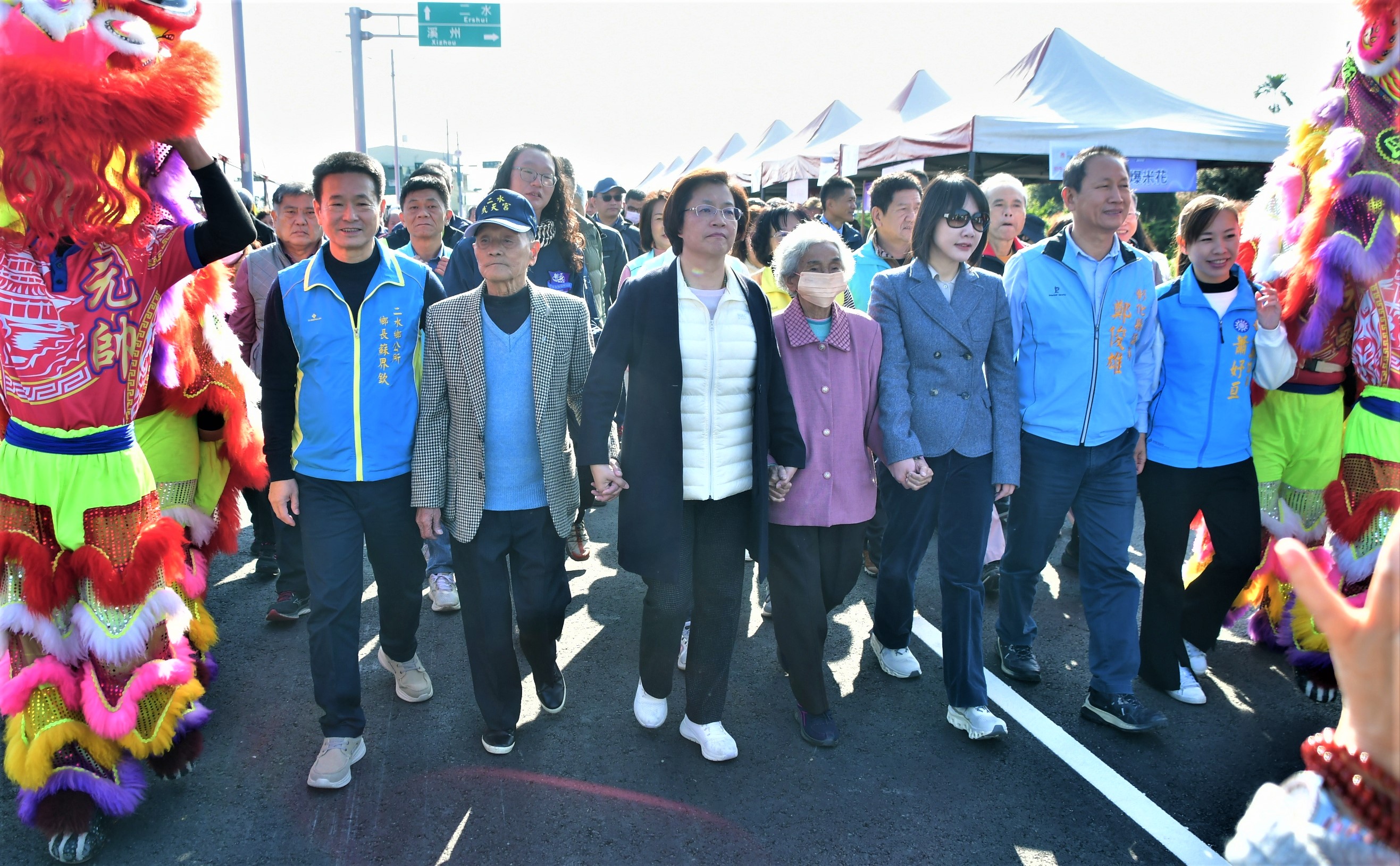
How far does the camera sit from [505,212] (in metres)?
3.30

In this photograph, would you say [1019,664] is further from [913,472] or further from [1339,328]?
[1339,328]

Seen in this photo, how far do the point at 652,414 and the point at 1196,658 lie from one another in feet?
8.93

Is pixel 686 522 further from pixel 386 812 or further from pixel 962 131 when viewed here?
pixel 962 131

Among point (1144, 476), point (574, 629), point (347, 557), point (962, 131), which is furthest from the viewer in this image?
point (962, 131)

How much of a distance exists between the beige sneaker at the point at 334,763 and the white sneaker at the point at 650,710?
1039mm

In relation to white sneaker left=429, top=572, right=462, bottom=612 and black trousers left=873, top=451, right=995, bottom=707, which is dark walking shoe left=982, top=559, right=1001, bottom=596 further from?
white sneaker left=429, top=572, right=462, bottom=612

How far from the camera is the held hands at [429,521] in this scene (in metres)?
3.30

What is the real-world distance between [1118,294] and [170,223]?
3.43 meters

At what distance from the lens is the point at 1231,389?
3.73 metres

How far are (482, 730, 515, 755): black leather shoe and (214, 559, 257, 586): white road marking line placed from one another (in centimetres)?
264

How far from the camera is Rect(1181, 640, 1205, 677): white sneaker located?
404 centimetres

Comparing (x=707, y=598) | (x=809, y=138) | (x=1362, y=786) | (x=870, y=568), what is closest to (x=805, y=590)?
(x=707, y=598)

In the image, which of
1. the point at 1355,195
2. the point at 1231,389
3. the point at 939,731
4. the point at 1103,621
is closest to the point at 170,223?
the point at 939,731

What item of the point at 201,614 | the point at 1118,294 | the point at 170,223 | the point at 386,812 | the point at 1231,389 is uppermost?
the point at 170,223
